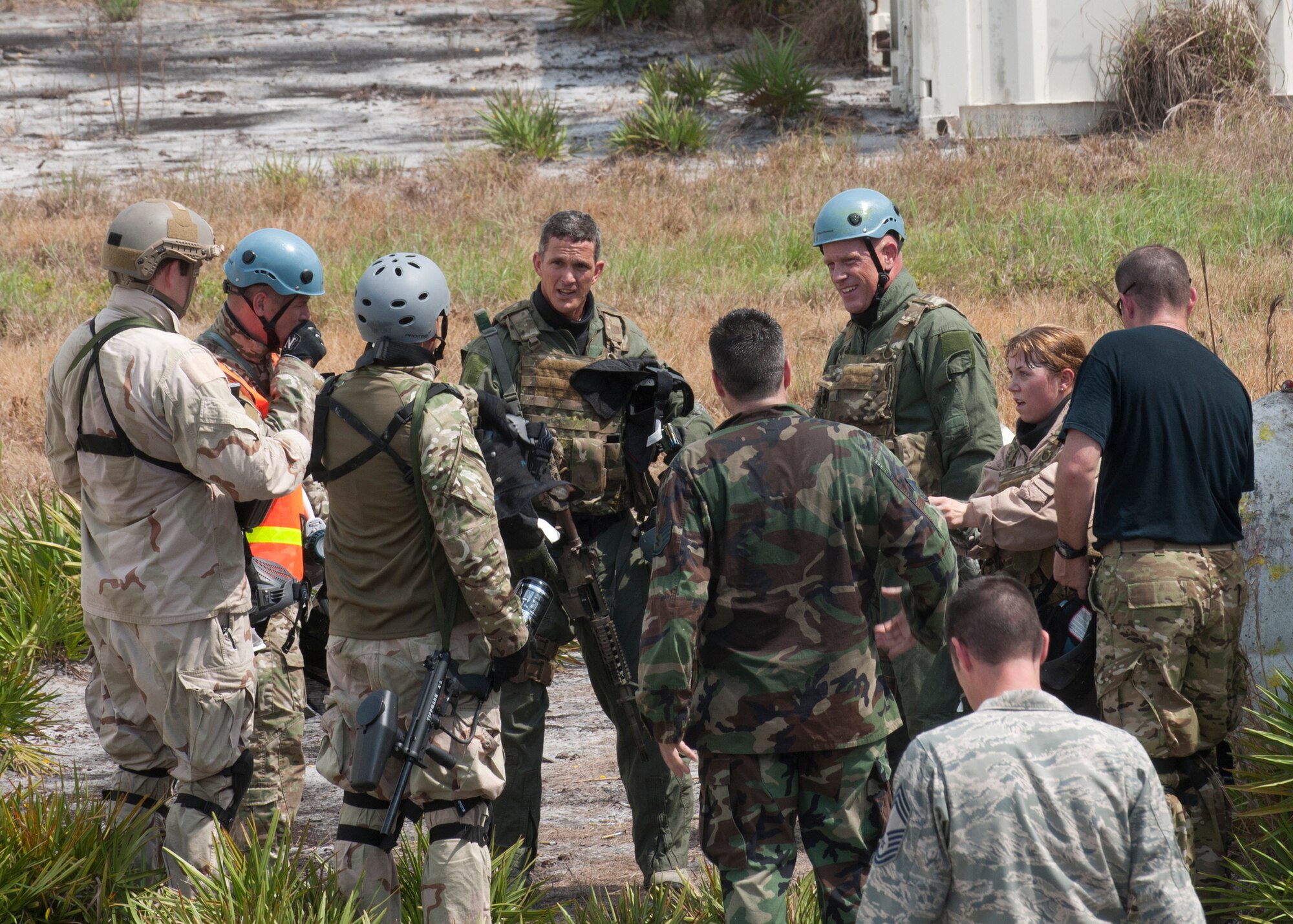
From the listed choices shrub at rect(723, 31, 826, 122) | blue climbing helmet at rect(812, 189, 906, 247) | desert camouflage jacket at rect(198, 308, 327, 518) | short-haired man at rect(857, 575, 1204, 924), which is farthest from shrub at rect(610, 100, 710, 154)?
short-haired man at rect(857, 575, 1204, 924)

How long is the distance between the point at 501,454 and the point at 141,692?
4.27 feet

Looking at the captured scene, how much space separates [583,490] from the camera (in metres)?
4.74

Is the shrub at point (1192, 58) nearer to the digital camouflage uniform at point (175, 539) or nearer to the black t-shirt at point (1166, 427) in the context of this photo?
the black t-shirt at point (1166, 427)

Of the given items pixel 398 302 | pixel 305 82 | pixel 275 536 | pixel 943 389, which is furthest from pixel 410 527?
pixel 305 82

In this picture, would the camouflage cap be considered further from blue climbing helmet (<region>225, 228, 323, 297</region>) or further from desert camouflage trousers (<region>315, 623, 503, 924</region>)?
desert camouflage trousers (<region>315, 623, 503, 924</region>)

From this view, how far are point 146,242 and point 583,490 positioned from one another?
1648 millimetres

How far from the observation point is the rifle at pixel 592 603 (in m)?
4.41

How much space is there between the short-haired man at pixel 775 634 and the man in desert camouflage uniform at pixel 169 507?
1.37 m

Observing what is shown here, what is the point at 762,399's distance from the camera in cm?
344

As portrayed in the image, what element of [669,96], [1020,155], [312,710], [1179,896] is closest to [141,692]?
[312,710]

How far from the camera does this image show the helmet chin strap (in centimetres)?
477

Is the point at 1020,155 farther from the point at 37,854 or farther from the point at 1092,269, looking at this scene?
the point at 37,854

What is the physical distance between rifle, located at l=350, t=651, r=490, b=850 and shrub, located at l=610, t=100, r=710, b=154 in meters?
13.5

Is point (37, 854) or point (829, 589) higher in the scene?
point (829, 589)
